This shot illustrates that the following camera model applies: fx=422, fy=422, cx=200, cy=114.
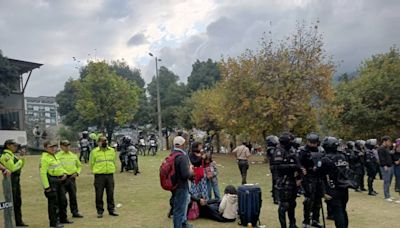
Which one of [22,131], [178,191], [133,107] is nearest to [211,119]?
[133,107]

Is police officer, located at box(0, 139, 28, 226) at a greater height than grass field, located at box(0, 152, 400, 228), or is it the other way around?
police officer, located at box(0, 139, 28, 226)

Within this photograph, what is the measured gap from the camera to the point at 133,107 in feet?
129

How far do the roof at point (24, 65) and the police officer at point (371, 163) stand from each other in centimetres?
3198

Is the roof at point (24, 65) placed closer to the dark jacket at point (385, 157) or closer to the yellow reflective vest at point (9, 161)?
the yellow reflective vest at point (9, 161)

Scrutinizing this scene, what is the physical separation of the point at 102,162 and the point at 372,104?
89.0 feet

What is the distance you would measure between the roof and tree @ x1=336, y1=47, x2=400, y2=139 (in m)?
26.9

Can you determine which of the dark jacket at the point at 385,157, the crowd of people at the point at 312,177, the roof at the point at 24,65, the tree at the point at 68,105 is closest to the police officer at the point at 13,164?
the crowd of people at the point at 312,177

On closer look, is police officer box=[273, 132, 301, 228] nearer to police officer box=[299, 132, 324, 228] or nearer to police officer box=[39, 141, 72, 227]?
police officer box=[299, 132, 324, 228]

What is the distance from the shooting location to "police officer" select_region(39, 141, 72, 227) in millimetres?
9016

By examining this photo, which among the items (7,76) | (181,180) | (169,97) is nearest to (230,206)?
(181,180)

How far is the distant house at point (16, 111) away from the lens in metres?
35.4

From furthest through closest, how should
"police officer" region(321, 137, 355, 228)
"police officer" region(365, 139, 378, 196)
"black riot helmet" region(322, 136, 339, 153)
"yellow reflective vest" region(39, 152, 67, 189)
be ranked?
"police officer" region(365, 139, 378, 196)
"yellow reflective vest" region(39, 152, 67, 189)
"black riot helmet" region(322, 136, 339, 153)
"police officer" region(321, 137, 355, 228)

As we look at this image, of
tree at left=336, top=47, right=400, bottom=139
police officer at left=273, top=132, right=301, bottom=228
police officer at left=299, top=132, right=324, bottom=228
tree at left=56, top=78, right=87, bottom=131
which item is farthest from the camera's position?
tree at left=56, top=78, right=87, bottom=131

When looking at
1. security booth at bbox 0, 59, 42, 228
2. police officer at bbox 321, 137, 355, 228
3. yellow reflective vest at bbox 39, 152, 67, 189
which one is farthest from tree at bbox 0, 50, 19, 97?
police officer at bbox 321, 137, 355, 228
